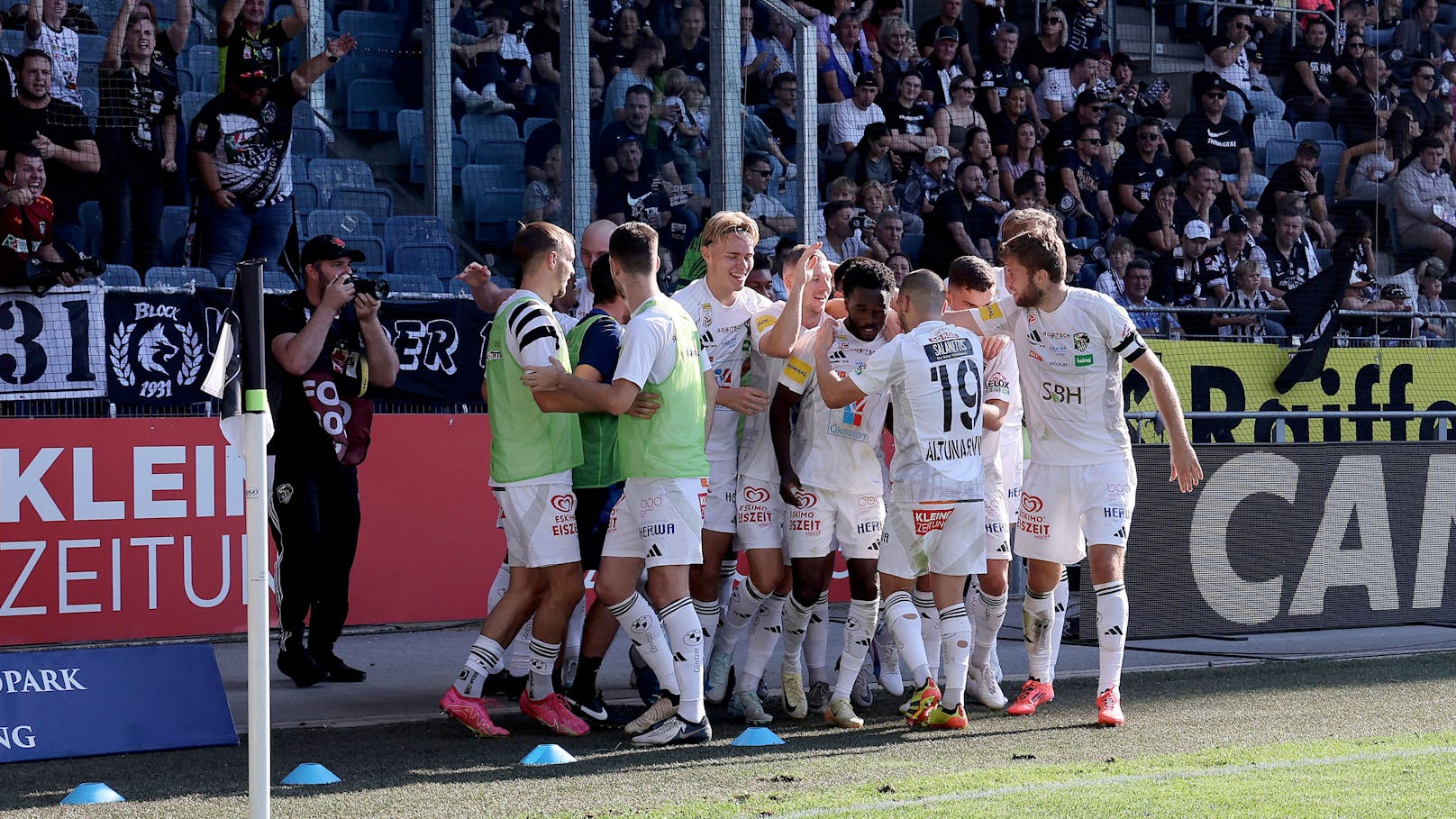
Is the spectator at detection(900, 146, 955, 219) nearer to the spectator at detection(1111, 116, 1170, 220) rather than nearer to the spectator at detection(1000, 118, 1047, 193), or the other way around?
the spectator at detection(1000, 118, 1047, 193)

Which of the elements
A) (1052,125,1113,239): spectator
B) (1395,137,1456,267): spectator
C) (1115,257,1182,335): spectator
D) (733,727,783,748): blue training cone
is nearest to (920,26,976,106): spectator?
(1052,125,1113,239): spectator

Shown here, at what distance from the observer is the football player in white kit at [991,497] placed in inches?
283

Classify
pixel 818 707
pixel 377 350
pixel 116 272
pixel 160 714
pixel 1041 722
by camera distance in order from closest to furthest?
pixel 160 714 → pixel 1041 722 → pixel 818 707 → pixel 377 350 → pixel 116 272

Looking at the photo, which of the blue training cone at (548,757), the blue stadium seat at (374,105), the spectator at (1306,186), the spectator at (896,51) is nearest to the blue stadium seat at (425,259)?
the blue stadium seat at (374,105)

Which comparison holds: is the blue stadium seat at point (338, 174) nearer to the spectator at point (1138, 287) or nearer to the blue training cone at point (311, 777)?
the blue training cone at point (311, 777)

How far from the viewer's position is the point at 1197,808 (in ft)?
16.2

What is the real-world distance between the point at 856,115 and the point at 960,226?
136 cm

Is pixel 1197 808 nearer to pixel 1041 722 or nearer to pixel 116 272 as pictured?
pixel 1041 722

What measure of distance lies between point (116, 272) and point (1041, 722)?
19.6ft

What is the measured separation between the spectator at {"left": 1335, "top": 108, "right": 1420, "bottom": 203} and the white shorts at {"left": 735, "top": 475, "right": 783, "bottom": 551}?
40.6 feet

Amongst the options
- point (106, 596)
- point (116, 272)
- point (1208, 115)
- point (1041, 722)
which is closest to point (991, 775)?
point (1041, 722)

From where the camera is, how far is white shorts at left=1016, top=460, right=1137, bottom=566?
22.5ft

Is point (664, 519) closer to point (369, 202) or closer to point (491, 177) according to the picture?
point (491, 177)

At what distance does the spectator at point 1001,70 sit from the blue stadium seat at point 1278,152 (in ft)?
10.3
